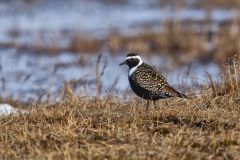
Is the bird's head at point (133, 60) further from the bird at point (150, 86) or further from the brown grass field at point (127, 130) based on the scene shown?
the brown grass field at point (127, 130)

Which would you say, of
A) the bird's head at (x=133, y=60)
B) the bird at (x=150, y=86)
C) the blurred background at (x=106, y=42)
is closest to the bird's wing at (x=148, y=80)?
the bird at (x=150, y=86)

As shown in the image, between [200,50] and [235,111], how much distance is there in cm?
813

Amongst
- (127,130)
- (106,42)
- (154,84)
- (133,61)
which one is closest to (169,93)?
(154,84)

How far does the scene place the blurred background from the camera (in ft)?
40.3

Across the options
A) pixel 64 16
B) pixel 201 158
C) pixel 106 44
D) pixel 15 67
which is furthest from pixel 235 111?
pixel 64 16

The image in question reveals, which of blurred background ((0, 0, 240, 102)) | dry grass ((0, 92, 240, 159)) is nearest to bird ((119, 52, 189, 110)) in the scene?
dry grass ((0, 92, 240, 159))

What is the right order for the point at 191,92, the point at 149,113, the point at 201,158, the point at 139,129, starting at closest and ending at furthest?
1. the point at 201,158
2. the point at 139,129
3. the point at 149,113
4. the point at 191,92

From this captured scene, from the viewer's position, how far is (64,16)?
1998 centimetres

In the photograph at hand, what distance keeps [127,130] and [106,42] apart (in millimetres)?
10234

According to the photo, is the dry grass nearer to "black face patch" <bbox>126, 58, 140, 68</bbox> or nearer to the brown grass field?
the brown grass field

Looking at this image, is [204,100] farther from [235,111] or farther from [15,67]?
[15,67]

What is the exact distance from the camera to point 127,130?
564 centimetres

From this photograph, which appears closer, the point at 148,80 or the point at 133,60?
the point at 148,80

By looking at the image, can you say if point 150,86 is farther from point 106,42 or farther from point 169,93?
point 106,42
